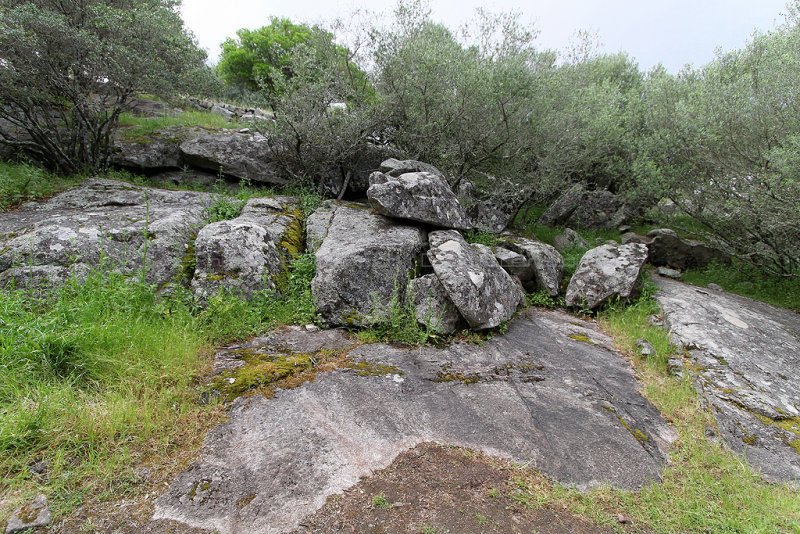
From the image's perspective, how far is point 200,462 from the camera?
2.87m

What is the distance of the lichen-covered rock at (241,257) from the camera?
5535 mm

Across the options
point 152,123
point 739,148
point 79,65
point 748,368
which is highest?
point 739,148

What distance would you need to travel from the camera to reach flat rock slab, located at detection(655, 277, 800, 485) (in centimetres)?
380

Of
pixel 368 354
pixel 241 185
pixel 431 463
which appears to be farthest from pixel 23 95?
pixel 431 463

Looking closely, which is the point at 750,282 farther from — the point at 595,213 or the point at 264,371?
the point at 264,371

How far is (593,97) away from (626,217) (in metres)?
5.06

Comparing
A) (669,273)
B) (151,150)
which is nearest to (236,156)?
(151,150)

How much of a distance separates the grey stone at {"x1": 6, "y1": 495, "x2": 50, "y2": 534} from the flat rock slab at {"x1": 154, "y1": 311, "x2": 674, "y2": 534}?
0.64 meters

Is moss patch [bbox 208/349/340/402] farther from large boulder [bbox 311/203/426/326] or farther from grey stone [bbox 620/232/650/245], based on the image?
grey stone [bbox 620/232/650/245]

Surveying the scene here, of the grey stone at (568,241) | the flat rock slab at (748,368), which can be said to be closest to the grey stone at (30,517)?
the flat rock slab at (748,368)

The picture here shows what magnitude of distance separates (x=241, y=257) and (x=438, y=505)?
15.3 ft

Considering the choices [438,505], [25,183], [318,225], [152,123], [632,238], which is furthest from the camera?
[632,238]

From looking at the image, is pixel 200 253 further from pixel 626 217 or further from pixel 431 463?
pixel 626 217

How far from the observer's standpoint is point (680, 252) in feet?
35.3
